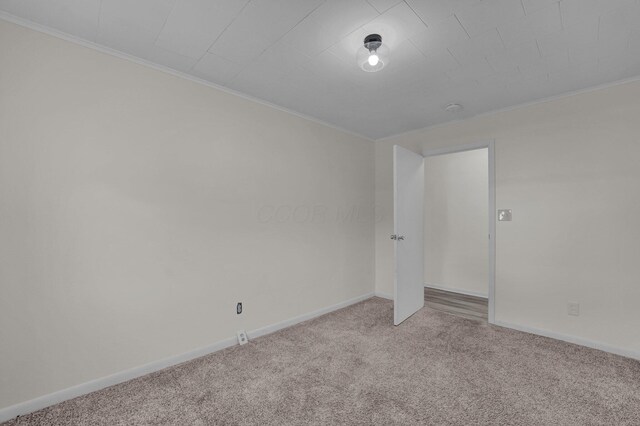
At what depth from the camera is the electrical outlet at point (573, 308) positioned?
2652 mm

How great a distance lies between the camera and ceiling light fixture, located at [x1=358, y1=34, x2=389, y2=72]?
1807mm

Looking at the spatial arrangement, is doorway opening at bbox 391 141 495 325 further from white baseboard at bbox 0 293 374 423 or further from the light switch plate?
white baseboard at bbox 0 293 374 423

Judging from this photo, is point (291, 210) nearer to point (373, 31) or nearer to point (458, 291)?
point (373, 31)

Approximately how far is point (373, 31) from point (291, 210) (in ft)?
6.18

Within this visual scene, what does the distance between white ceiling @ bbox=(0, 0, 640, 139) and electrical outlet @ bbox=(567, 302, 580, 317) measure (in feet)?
6.70

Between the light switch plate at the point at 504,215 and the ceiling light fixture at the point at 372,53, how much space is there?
7.28 ft

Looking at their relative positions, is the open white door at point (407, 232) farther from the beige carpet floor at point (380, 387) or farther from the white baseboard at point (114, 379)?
the white baseboard at point (114, 379)

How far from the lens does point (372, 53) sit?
1854 mm

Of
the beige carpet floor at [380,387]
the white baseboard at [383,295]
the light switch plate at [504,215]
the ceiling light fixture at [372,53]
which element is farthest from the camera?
the white baseboard at [383,295]

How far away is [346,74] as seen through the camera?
231cm

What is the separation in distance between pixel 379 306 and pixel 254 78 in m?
3.09

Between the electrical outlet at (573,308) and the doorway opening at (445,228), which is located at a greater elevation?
the doorway opening at (445,228)

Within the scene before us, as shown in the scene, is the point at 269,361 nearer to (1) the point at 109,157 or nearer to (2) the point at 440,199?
(1) the point at 109,157

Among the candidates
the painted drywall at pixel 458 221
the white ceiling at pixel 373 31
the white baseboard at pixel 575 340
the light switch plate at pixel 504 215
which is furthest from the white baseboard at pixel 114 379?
the painted drywall at pixel 458 221
